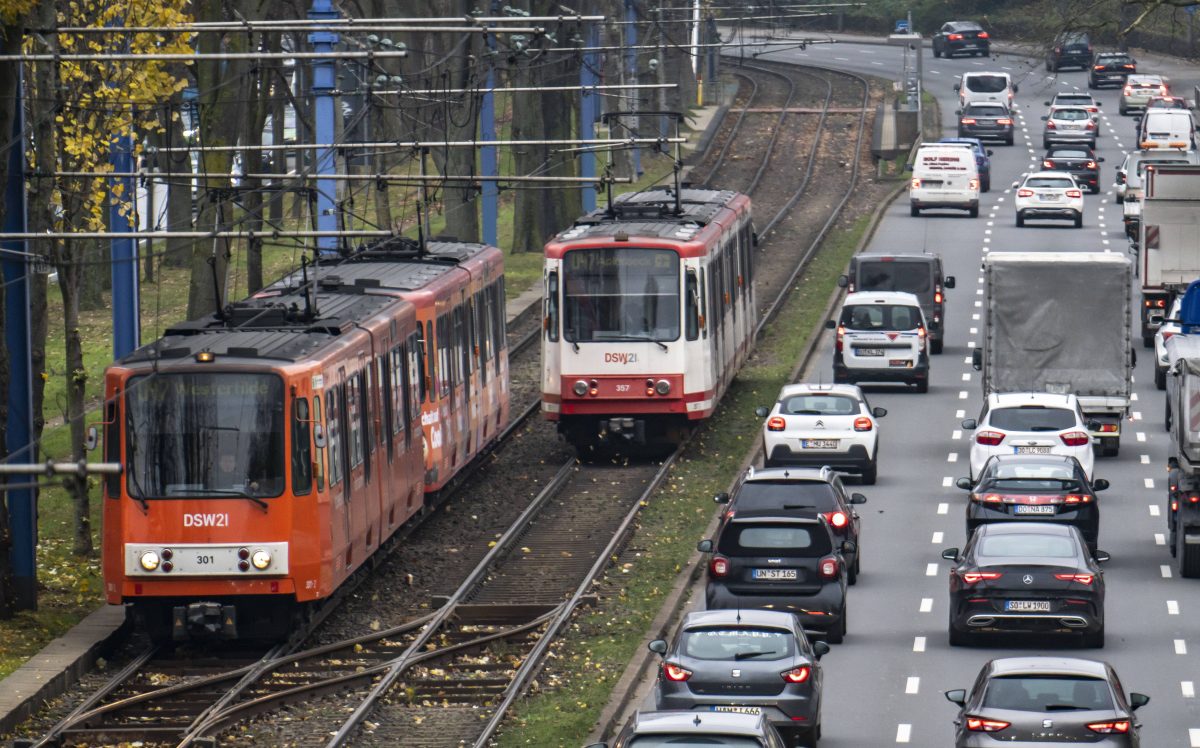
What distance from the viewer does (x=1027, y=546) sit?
24062 mm

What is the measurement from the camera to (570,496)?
109 feet

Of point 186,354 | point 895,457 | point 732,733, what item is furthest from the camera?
point 895,457

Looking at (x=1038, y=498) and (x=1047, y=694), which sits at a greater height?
(x=1047, y=694)

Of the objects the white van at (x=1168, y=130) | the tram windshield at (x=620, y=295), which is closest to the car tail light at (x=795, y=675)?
the tram windshield at (x=620, y=295)

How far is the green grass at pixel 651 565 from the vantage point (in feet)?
69.9

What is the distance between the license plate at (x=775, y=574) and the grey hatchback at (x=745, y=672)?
441cm

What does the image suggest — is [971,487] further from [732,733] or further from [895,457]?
[732,733]

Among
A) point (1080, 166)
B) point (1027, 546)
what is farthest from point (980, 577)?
point (1080, 166)

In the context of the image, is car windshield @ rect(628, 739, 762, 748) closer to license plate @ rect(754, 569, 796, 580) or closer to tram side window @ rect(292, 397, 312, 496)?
tram side window @ rect(292, 397, 312, 496)

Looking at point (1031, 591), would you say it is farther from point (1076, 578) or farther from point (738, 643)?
point (738, 643)

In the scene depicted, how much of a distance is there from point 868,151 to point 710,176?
7.94 m

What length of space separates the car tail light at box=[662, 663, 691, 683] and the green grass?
3.94 ft

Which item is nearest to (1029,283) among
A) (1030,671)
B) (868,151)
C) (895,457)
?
(895,457)

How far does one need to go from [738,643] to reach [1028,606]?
5.27m
